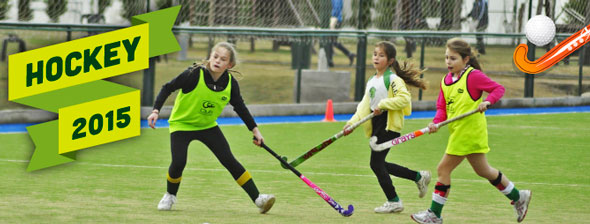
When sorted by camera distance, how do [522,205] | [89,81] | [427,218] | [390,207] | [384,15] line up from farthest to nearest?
1. [384,15]
2. [89,81]
3. [390,207]
4. [522,205]
5. [427,218]

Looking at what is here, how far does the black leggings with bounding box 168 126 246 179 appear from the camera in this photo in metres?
7.78

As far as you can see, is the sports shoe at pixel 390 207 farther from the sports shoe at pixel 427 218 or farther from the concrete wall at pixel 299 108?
the concrete wall at pixel 299 108

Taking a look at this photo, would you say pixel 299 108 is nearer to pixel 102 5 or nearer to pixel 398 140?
pixel 102 5

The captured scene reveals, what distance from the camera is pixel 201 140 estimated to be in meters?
7.81

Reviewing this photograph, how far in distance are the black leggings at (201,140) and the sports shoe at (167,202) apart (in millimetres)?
165

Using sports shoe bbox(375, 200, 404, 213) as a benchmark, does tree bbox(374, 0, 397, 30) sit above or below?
above

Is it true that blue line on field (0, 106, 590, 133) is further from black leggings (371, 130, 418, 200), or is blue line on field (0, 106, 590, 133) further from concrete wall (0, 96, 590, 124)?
black leggings (371, 130, 418, 200)

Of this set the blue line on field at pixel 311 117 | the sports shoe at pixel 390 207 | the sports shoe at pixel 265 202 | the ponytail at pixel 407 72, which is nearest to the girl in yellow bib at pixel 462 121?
the sports shoe at pixel 390 207

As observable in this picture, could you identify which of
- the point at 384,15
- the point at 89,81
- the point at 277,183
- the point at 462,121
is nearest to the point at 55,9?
A: the point at 89,81

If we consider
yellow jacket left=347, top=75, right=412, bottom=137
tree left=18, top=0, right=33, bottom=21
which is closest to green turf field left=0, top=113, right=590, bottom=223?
yellow jacket left=347, top=75, right=412, bottom=137

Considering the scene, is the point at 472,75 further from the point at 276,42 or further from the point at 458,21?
the point at 458,21

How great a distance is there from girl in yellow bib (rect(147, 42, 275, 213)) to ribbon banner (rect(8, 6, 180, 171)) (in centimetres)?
488

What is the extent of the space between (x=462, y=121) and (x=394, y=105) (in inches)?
A: 24.1

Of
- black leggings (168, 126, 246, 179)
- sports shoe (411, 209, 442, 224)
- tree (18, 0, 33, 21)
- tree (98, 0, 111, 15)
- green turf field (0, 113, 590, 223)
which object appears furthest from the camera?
tree (98, 0, 111, 15)
